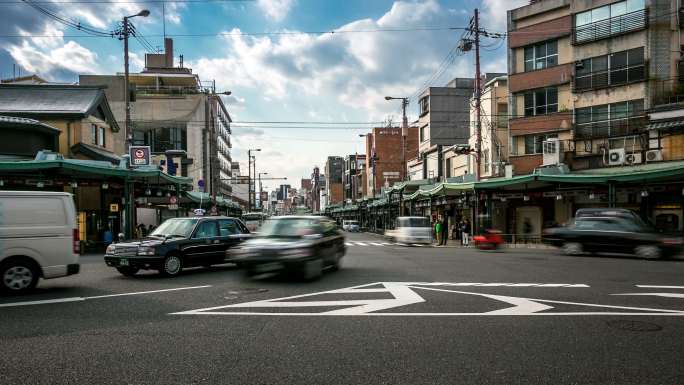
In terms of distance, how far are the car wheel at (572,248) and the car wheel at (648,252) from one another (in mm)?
2042

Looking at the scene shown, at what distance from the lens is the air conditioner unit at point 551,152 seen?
100 ft

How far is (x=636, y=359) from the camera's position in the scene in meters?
5.22

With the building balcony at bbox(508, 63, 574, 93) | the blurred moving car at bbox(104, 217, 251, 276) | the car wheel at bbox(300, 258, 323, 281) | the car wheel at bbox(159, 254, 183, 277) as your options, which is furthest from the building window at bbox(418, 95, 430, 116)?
the car wheel at bbox(159, 254, 183, 277)

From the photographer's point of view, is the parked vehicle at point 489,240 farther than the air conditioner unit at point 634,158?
No

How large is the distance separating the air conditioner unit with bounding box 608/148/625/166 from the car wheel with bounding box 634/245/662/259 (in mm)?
11331

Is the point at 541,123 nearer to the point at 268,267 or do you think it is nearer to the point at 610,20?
the point at 610,20

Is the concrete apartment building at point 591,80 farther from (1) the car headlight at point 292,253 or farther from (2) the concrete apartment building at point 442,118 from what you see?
(1) the car headlight at point 292,253

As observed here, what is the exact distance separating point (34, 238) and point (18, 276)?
0.81 meters

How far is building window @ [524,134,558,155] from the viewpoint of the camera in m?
32.7

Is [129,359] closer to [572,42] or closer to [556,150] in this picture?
[556,150]

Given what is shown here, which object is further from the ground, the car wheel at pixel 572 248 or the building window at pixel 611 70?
the building window at pixel 611 70

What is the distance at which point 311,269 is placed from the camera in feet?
37.0

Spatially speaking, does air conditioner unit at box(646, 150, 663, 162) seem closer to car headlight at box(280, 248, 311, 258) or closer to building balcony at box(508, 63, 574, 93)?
building balcony at box(508, 63, 574, 93)

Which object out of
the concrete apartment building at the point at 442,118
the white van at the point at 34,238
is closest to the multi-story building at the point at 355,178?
the concrete apartment building at the point at 442,118
